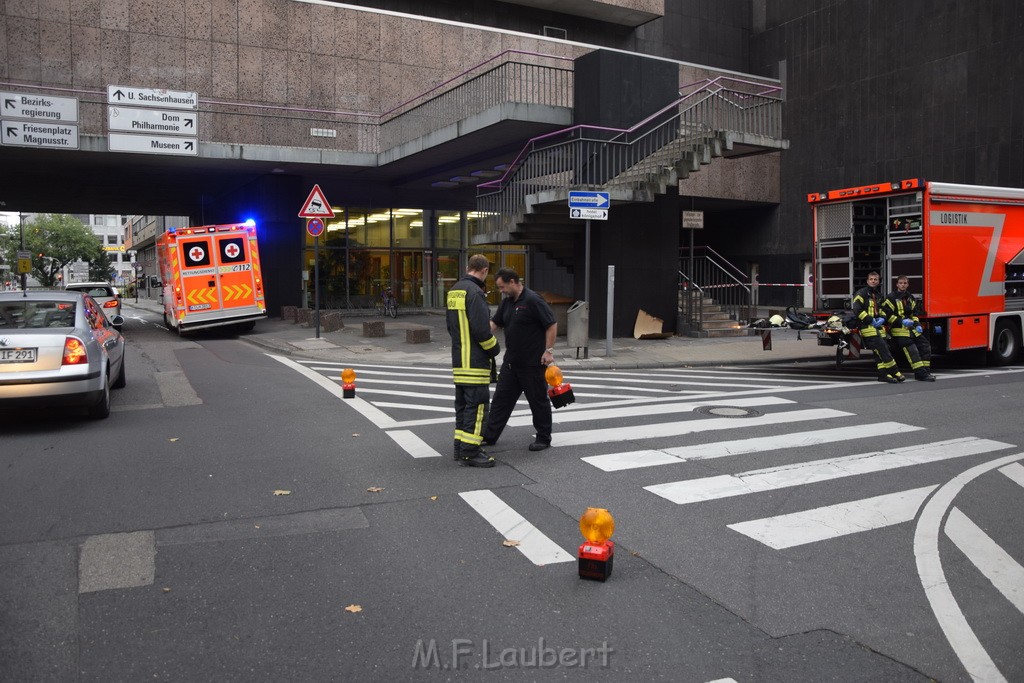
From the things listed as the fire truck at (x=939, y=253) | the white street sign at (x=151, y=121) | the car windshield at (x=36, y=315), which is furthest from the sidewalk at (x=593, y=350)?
the car windshield at (x=36, y=315)

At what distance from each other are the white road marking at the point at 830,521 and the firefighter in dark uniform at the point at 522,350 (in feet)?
8.56

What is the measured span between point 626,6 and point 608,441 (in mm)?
26655

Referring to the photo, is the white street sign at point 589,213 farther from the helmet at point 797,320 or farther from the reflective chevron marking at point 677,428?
the reflective chevron marking at point 677,428

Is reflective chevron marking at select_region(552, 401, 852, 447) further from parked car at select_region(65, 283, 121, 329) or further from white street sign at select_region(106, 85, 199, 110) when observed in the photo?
parked car at select_region(65, 283, 121, 329)

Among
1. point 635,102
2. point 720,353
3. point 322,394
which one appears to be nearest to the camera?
point 322,394

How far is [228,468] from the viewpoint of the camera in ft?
23.7

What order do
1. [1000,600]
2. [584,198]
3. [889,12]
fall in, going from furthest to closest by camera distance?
→ [889,12]
[584,198]
[1000,600]

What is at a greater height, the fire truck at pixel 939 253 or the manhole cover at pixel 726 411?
the fire truck at pixel 939 253

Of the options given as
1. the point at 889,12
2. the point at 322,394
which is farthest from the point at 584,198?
the point at 889,12

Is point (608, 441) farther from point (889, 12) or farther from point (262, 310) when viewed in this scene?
point (889, 12)

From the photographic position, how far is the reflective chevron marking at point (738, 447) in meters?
7.47

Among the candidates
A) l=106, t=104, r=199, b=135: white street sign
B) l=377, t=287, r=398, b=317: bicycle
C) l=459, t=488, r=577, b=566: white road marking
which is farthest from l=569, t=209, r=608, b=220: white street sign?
l=377, t=287, r=398, b=317: bicycle

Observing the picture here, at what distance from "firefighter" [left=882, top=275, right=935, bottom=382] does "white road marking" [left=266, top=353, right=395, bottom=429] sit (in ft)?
28.0

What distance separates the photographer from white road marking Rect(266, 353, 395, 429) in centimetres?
952
